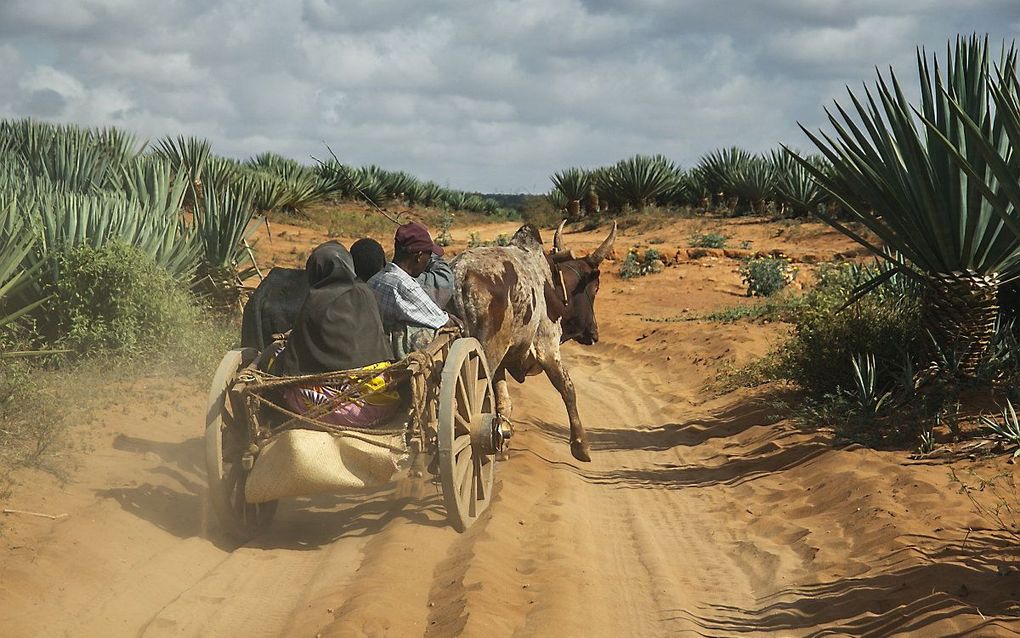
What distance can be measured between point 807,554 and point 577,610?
1.79 m

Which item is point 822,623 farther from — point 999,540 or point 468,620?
point 468,620

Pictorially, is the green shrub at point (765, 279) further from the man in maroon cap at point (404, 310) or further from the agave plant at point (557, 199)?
the agave plant at point (557, 199)

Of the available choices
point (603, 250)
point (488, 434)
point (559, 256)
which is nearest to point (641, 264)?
point (603, 250)

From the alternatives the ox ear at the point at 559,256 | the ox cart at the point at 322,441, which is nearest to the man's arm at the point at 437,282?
the ox cart at the point at 322,441

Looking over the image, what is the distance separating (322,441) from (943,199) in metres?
4.97

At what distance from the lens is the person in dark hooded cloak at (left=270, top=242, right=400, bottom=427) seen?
226 inches

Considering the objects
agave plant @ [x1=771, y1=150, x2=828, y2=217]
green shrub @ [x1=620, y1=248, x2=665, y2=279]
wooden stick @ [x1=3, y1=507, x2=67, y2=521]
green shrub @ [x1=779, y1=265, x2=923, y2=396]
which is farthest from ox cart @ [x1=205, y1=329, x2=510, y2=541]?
agave plant @ [x1=771, y1=150, x2=828, y2=217]

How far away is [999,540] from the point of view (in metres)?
5.64

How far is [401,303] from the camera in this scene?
20.9 ft

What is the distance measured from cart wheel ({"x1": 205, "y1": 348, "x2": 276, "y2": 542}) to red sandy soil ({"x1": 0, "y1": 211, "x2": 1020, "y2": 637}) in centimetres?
15

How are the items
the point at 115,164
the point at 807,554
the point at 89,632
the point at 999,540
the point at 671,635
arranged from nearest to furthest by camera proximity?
1. the point at 89,632
2. the point at 671,635
3. the point at 999,540
4. the point at 807,554
5. the point at 115,164

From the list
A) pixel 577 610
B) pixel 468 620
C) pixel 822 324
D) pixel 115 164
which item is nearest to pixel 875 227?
pixel 822 324

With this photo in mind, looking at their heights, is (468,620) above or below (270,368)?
below

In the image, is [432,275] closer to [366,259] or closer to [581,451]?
[366,259]
